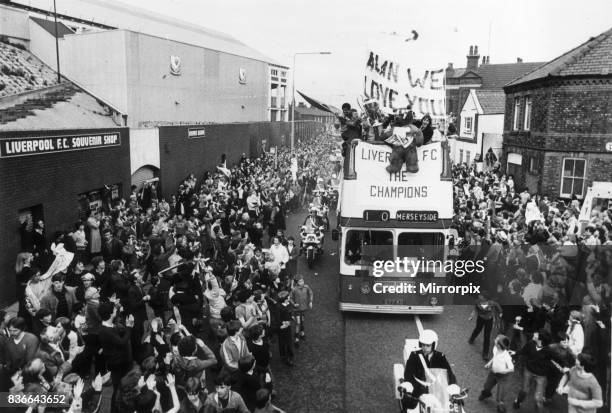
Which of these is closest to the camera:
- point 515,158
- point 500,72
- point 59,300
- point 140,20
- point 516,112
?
point 59,300

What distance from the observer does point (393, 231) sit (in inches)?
426

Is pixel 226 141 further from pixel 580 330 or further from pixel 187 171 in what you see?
pixel 580 330

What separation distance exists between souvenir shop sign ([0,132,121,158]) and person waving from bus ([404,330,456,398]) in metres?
9.82

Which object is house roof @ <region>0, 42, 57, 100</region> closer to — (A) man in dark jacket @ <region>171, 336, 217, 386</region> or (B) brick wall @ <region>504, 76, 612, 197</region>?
(A) man in dark jacket @ <region>171, 336, 217, 386</region>

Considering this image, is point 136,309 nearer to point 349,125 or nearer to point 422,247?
point 422,247

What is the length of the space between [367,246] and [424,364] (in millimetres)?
4537

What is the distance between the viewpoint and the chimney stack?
59812 mm

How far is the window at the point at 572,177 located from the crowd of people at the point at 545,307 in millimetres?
8486

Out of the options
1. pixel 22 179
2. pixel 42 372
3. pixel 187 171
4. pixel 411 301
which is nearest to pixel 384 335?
pixel 411 301

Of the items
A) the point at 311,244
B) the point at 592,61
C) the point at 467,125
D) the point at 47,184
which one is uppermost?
the point at 592,61

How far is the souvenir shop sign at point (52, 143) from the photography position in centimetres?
1167

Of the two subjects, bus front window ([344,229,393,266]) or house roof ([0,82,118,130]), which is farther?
house roof ([0,82,118,130])

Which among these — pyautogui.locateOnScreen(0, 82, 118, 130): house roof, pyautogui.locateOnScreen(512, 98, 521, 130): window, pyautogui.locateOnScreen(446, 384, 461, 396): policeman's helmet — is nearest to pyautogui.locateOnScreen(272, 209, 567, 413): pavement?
pyautogui.locateOnScreen(446, 384, 461, 396): policeman's helmet

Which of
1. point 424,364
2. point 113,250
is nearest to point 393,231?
point 424,364
